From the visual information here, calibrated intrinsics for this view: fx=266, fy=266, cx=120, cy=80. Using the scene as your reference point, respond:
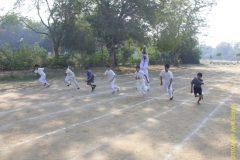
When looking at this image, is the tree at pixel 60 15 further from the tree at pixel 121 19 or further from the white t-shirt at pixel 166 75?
the white t-shirt at pixel 166 75

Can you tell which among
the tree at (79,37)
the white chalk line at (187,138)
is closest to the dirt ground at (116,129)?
the white chalk line at (187,138)

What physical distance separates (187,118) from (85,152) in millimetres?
3977

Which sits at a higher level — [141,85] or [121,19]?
[121,19]

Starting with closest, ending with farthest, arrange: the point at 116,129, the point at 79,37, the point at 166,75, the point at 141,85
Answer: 1. the point at 116,129
2. the point at 166,75
3. the point at 141,85
4. the point at 79,37

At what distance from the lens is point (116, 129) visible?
6.96m

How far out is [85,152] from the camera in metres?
5.37

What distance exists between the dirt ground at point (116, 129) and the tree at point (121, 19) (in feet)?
47.6

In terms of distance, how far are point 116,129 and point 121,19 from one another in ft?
65.9

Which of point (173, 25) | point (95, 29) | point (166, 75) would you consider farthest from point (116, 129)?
point (173, 25)


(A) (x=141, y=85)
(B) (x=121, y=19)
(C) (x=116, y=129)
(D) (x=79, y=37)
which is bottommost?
(C) (x=116, y=129)

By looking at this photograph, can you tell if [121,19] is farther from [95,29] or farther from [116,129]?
[116,129]

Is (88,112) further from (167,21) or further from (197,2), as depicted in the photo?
(197,2)

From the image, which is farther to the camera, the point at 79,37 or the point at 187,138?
the point at 79,37

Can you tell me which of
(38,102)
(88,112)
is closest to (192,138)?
(88,112)
